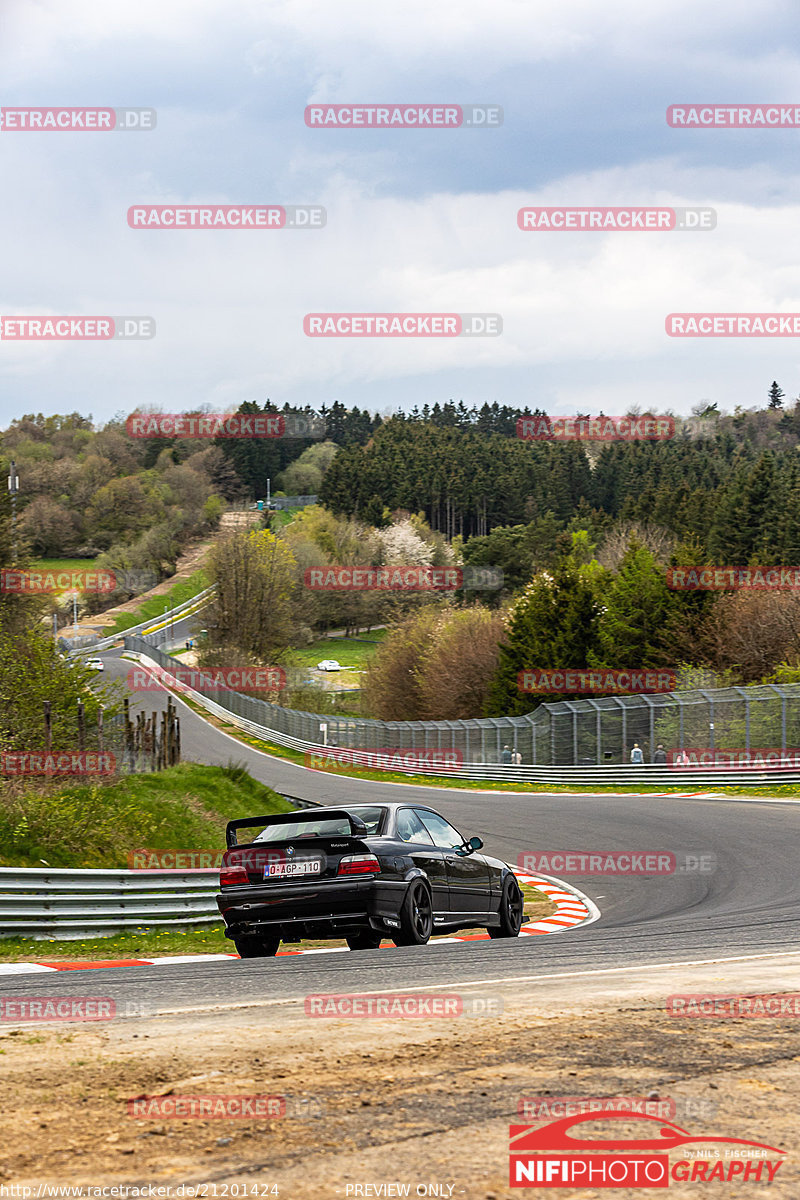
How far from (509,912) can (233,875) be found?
12.1 ft

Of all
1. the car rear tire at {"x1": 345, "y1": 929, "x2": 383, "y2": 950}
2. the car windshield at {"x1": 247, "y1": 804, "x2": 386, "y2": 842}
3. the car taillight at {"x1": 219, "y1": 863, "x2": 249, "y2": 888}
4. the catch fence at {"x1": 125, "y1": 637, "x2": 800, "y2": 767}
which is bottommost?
the catch fence at {"x1": 125, "y1": 637, "x2": 800, "y2": 767}

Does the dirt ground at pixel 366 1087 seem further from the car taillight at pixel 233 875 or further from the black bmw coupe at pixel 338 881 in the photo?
the car taillight at pixel 233 875

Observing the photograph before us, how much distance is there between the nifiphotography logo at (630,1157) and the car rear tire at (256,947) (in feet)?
23.0

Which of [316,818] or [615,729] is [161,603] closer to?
[615,729]

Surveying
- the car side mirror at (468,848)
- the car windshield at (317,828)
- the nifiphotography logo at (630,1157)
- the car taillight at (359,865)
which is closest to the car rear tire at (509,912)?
the car side mirror at (468,848)

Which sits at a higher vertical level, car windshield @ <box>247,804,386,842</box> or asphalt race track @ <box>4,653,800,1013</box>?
car windshield @ <box>247,804,386,842</box>

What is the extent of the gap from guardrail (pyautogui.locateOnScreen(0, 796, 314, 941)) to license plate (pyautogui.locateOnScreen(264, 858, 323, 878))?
310 centimetres

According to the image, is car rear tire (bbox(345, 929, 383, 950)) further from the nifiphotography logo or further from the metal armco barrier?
the metal armco barrier

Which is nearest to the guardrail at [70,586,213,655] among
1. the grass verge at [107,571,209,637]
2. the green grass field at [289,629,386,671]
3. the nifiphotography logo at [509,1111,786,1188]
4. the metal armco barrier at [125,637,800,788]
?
the grass verge at [107,571,209,637]

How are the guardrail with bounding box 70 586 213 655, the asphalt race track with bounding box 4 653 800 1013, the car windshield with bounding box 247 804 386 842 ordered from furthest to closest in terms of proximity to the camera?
1. the guardrail with bounding box 70 586 213 655
2. the car windshield with bounding box 247 804 386 842
3. the asphalt race track with bounding box 4 653 800 1013

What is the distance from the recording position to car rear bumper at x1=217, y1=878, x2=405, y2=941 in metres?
10.0

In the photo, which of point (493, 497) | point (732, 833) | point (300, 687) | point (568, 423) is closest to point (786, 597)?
point (732, 833)

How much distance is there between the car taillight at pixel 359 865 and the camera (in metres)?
10.1

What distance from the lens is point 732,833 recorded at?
22703mm
